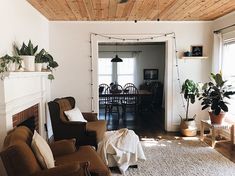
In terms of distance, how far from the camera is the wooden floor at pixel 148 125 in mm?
4321

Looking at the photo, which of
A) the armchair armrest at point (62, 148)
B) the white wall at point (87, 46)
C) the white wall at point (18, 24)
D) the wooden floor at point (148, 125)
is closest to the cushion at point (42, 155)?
the armchair armrest at point (62, 148)

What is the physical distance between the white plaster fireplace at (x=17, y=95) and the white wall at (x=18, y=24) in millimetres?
123

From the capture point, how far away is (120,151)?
127 inches

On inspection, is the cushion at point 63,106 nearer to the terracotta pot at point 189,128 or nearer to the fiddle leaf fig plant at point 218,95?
the terracotta pot at point 189,128

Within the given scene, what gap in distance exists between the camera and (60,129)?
3992 mm

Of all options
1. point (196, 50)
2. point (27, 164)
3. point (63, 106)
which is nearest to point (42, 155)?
point (27, 164)

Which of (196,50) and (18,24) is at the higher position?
(18,24)

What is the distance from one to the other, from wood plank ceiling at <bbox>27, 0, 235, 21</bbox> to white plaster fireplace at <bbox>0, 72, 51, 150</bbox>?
1.30m

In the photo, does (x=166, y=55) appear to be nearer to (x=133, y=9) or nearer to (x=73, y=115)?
(x=133, y=9)

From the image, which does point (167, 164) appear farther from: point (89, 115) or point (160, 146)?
point (89, 115)

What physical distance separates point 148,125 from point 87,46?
2482mm

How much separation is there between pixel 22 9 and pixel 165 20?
302 centimetres

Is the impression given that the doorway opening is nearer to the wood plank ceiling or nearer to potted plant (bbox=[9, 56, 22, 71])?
the wood plank ceiling

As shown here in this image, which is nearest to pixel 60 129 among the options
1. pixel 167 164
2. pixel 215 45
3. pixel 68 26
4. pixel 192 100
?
pixel 167 164
